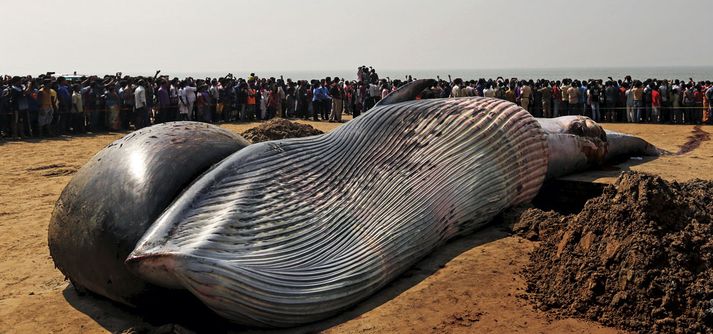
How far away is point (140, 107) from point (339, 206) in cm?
1761

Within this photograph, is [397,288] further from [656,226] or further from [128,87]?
[128,87]

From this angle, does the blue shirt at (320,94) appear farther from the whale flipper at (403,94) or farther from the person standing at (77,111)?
the whale flipper at (403,94)

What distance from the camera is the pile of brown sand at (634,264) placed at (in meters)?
4.41

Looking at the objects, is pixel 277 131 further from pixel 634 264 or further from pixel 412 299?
pixel 634 264

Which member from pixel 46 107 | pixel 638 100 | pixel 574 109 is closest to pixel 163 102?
pixel 46 107

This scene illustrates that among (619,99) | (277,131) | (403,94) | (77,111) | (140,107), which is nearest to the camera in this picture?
(403,94)

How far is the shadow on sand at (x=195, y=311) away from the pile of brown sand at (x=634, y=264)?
892 millimetres

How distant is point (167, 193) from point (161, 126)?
117 cm

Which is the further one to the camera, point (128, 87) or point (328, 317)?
point (128, 87)

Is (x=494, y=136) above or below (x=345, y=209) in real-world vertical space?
above

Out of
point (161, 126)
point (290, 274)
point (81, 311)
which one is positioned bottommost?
point (81, 311)

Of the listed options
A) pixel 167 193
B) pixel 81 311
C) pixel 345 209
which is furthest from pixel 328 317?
pixel 81 311

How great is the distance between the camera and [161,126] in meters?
6.36

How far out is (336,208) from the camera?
5.66 metres
